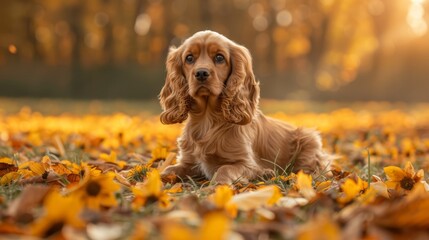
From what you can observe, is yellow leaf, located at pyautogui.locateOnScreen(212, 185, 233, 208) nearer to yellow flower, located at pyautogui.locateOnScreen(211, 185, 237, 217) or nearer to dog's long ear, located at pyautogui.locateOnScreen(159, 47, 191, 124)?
yellow flower, located at pyautogui.locateOnScreen(211, 185, 237, 217)

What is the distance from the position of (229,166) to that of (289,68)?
838 inches

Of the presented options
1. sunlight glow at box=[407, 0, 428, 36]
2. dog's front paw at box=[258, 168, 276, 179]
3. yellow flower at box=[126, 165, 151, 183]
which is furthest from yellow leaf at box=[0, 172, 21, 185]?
sunlight glow at box=[407, 0, 428, 36]

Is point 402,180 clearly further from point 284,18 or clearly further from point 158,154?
point 284,18

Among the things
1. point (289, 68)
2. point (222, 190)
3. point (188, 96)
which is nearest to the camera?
point (222, 190)

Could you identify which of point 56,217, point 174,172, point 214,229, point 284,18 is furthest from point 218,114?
point 284,18

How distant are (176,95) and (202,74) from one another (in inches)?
20.1

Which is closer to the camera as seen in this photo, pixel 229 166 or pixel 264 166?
pixel 229 166

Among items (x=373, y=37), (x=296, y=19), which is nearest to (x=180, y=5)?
(x=296, y=19)

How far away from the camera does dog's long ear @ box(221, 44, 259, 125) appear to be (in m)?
3.43

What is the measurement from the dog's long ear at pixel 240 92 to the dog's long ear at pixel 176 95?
0.30 m

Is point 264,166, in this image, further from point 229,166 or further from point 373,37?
point 373,37

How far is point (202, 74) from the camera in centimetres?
320

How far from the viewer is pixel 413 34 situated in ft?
80.5

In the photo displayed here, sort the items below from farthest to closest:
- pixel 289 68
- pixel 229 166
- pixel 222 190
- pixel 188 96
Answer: pixel 289 68 → pixel 188 96 → pixel 229 166 → pixel 222 190
